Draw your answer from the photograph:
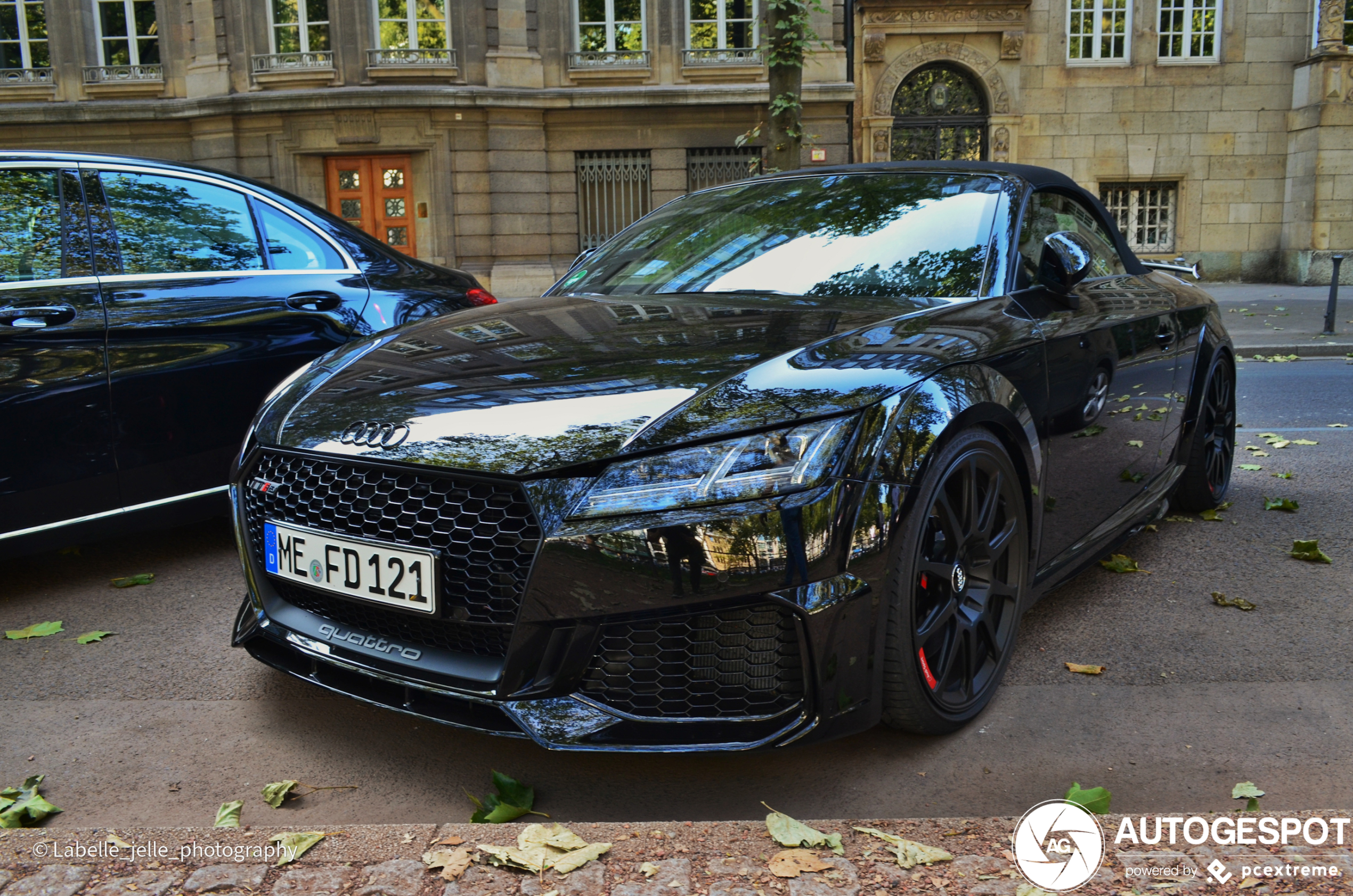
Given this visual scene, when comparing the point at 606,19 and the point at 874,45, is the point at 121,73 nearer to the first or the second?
the point at 606,19

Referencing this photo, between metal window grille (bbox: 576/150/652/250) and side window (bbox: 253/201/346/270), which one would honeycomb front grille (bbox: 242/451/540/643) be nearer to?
side window (bbox: 253/201/346/270)

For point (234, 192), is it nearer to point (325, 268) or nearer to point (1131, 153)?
point (325, 268)

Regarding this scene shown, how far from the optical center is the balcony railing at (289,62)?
1825 cm

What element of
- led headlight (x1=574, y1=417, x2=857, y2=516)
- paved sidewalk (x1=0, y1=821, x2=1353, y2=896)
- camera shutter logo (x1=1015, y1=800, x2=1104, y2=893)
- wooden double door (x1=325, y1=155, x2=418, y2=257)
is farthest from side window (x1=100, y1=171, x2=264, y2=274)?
wooden double door (x1=325, y1=155, x2=418, y2=257)

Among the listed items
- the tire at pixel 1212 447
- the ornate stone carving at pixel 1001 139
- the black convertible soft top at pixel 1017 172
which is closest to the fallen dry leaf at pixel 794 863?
the black convertible soft top at pixel 1017 172

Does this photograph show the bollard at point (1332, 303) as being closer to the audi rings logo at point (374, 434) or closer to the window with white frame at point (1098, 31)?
the window with white frame at point (1098, 31)

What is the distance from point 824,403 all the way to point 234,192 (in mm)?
2970

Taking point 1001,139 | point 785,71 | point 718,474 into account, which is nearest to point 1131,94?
point 1001,139

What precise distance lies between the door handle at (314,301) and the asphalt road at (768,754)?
1.12 m

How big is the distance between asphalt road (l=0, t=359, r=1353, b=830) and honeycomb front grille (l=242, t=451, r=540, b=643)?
469 millimetres

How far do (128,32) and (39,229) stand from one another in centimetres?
1839

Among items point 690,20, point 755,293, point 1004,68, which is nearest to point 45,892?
point 755,293

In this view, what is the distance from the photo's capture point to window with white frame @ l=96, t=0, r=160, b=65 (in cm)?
1916

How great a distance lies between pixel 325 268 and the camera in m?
4.37
